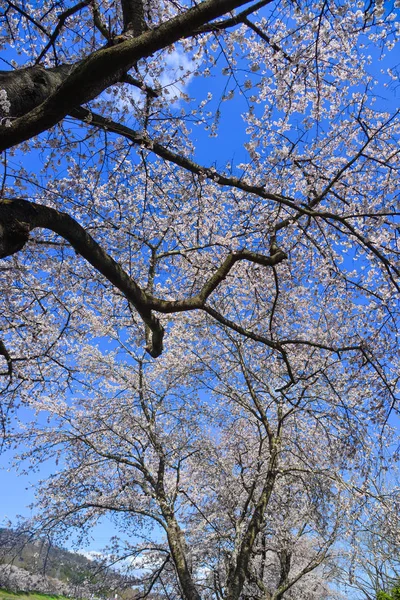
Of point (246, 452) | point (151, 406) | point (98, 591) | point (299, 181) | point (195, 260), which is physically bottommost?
point (98, 591)

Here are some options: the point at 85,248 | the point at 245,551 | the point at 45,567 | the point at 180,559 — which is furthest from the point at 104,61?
the point at 45,567

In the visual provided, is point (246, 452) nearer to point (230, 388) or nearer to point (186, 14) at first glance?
point (230, 388)

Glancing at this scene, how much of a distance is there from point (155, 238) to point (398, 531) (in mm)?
A: 5563

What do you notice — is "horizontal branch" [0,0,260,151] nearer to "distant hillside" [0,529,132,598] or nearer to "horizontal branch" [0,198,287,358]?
"horizontal branch" [0,198,287,358]

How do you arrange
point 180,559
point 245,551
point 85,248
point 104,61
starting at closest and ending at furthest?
point 104,61 < point 85,248 < point 245,551 < point 180,559

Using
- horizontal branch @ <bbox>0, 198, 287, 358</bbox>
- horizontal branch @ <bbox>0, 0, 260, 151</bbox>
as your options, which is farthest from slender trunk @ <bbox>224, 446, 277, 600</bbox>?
horizontal branch @ <bbox>0, 0, 260, 151</bbox>

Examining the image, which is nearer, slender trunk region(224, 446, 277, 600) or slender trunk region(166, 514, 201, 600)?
slender trunk region(224, 446, 277, 600)

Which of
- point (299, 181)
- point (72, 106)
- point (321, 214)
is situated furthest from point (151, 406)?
point (72, 106)

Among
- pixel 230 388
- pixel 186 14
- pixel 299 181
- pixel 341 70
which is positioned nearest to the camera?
pixel 186 14

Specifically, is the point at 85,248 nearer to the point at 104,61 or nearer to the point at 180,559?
the point at 104,61

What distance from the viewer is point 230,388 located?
771 cm

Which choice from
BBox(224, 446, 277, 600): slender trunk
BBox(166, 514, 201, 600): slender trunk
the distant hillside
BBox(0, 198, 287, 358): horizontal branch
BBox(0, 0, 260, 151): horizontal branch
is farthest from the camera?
the distant hillside

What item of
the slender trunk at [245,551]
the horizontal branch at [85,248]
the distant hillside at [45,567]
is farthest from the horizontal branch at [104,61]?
the distant hillside at [45,567]

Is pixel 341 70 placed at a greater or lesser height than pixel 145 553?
greater
